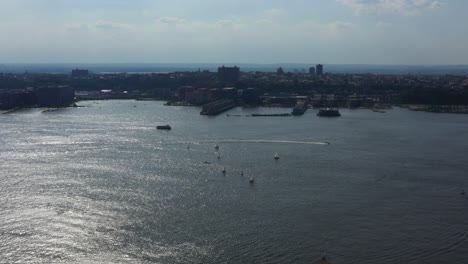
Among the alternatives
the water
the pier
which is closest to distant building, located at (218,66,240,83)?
the pier

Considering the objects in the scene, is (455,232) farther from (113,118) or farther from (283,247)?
(113,118)

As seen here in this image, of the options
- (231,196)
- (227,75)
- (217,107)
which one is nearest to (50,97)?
(217,107)

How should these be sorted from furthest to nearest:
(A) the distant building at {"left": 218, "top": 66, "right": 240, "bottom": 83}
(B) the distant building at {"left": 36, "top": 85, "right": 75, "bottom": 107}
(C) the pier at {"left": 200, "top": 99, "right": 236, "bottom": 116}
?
(A) the distant building at {"left": 218, "top": 66, "right": 240, "bottom": 83} → (B) the distant building at {"left": 36, "top": 85, "right": 75, "bottom": 107} → (C) the pier at {"left": 200, "top": 99, "right": 236, "bottom": 116}

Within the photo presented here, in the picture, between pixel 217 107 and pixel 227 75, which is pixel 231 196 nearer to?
pixel 217 107

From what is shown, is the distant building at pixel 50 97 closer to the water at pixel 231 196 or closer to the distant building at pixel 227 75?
the water at pixel 231 196

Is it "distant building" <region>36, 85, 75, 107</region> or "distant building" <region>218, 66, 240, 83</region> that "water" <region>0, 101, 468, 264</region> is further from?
"distant building" <region>218, 66, 240, 83</region>

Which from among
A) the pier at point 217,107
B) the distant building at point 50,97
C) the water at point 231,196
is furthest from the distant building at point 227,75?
the water at point 231,196

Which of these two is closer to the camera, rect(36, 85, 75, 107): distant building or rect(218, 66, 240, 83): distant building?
rect(36, 85, 75, 107): distant building

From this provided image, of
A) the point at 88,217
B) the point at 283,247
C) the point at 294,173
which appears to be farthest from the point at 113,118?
the point at 283,247
